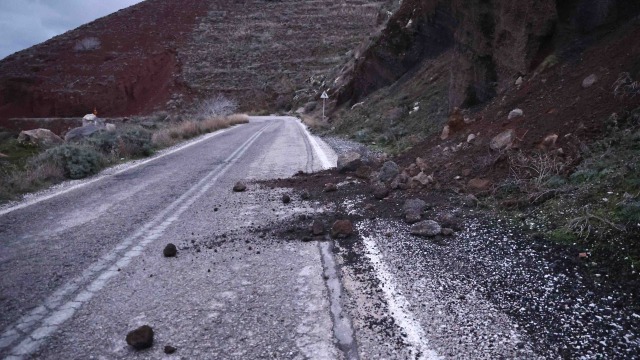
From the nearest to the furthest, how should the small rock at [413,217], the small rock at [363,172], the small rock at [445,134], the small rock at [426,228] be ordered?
the small rock at [426,228], the small rock at [413,217], the small rock at [363,172], the small rock at [445,134]

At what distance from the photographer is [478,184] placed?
5242mm

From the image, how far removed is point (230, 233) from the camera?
4.59m

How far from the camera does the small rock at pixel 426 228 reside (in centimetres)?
409

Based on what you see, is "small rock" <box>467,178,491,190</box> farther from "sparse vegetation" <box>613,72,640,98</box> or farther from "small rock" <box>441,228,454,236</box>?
"sparse vegetation" <box>613,72,640,98</box>

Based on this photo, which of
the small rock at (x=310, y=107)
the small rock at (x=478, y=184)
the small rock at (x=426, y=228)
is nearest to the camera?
the small rock at (x=426, y=228)

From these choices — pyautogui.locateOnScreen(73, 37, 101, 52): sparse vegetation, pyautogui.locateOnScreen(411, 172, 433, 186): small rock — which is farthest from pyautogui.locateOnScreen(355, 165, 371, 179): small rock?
pyautogui.locateOnScreen(73, 37, 101, 52): sparse vegetation

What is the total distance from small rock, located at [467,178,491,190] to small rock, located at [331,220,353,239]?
1894 millimetres

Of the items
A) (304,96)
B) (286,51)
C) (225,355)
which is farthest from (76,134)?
(286,51)

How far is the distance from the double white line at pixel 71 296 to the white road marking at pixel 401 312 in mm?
2217

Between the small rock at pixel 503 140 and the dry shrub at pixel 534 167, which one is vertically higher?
the small rock at pixel 503 140

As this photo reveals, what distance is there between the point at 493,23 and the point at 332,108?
19262 mm

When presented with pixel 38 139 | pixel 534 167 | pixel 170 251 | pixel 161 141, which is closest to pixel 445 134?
pixel 534 167

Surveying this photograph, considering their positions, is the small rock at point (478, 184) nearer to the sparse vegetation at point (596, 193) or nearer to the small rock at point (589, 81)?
the sparse vegetation at point (596, 193)

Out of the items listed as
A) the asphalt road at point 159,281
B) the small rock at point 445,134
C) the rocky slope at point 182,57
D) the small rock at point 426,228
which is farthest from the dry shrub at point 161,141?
the rocky slope at point 182,57
